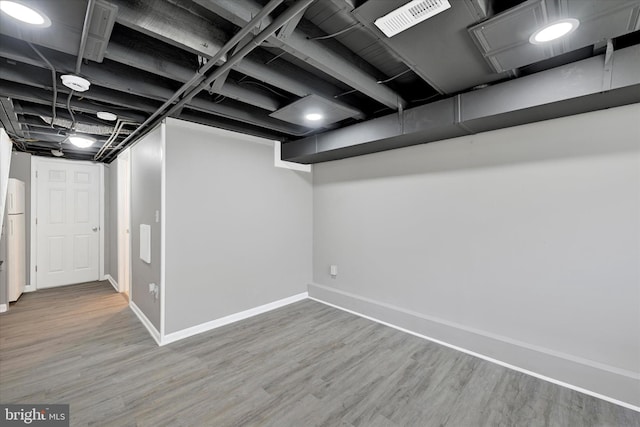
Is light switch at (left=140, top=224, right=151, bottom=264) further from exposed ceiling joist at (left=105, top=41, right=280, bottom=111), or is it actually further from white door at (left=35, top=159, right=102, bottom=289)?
white door at (left=35, top=159, right=102, bottom=289)

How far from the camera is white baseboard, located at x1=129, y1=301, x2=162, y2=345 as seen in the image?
294 cm

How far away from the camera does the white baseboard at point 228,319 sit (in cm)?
294

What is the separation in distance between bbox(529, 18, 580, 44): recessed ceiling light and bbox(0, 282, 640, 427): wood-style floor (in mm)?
2465

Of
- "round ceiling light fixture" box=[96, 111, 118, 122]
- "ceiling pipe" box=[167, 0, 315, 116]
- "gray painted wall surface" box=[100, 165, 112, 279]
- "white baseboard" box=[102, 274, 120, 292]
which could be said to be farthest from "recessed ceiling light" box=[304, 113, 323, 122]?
"gray painted wall surface" box=[100, 165, 112, 279]

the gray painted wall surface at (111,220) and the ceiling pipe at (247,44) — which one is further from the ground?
the ceiling pipe at (247,44)

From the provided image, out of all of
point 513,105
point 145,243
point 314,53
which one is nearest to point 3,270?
point 145,243

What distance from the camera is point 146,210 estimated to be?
334 cm

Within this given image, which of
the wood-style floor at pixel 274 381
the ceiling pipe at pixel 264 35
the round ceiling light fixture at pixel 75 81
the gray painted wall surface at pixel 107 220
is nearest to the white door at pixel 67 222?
the gray painted wall surface at pixel 107 220

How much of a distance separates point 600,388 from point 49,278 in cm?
769

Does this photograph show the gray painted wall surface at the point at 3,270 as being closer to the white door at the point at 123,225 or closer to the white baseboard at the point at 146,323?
the white door at the point at 123,225

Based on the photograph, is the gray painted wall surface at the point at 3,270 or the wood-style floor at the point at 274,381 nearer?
the wood-style floor at the point at 274,381

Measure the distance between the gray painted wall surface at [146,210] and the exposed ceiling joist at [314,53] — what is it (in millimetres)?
1890

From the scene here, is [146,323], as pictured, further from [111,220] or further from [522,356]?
[522,356]

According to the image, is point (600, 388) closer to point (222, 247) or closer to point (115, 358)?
point (222, 247)
